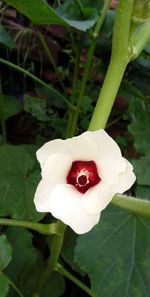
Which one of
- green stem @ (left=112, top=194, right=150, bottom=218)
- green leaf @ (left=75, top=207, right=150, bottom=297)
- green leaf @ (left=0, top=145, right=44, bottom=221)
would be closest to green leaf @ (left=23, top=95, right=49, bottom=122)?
green leaf @ (left=0, top=145, right=44, bottom=221)

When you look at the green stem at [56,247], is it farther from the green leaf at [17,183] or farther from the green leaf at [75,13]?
the green leaf at [75,13]

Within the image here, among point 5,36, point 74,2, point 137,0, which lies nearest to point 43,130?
point 5,36

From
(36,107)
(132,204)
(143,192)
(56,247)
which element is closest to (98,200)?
(132,204)

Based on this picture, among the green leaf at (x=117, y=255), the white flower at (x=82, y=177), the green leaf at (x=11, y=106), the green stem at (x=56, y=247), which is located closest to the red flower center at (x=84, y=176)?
the white flower at (x=82, y=177)

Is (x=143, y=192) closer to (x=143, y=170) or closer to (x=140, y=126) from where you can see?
(x=143, y=170)

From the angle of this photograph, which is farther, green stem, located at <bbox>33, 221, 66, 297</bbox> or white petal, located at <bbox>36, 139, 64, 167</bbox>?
green stem, located at <bbox>33, 221, 66, 297</bbox>

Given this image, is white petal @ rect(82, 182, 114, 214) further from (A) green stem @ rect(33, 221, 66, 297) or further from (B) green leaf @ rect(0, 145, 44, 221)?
(B) green leaf @ rect(0, 145, 44, 221)

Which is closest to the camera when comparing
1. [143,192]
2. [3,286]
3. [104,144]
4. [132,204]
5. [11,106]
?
[104,144]

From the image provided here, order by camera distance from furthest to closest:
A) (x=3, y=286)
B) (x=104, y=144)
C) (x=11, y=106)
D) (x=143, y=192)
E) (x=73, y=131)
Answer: (x=11, y=106), (x=73, y=131), (x=143, y=192), (x=3, y=286), (x=104, y=144)
